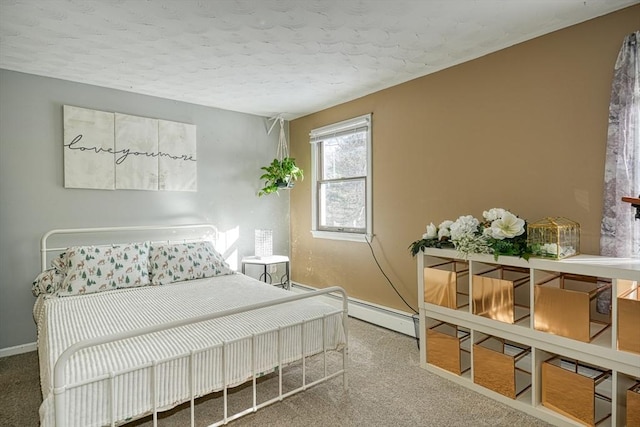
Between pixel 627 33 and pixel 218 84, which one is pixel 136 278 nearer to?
pixel 218 84

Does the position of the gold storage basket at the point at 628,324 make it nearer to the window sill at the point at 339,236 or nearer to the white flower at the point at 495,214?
the white flower at the point at 495,214

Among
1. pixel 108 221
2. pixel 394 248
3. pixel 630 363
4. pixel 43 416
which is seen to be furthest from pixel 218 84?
pixel 630 363

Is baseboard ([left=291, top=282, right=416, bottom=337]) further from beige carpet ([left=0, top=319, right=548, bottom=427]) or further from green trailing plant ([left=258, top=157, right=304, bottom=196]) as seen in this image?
green trailing plant ([left=258, top=157, right=304, bottom=196])

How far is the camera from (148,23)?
88.4 inches

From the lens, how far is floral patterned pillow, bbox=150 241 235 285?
10.3 ft

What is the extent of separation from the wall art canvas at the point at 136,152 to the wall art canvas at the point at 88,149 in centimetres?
6

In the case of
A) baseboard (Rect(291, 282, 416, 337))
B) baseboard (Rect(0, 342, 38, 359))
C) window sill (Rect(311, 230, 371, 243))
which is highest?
window sill (Rect(311, 230, 371, 243))

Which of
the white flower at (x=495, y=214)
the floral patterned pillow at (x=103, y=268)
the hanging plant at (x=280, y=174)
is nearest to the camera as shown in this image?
the white flower at (x=495, y=214)

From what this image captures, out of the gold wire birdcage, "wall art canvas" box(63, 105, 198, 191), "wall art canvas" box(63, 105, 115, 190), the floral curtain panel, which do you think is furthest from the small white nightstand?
the floral curtain panel

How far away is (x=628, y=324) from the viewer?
1.79 m

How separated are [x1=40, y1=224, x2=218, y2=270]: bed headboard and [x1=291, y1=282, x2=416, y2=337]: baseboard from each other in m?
1.71

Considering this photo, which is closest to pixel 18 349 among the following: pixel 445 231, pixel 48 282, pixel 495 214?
pixel 48 282

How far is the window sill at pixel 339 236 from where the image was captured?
3820 millimetres

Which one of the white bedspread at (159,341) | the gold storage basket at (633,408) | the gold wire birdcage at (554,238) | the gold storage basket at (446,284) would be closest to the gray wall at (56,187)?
the white bedspread at (159,341)
